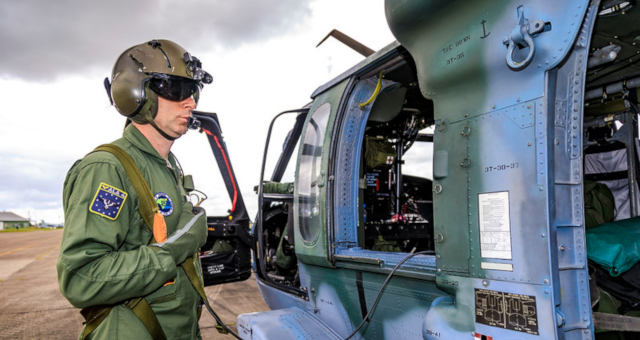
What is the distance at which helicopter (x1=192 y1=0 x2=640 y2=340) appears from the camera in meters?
1.58

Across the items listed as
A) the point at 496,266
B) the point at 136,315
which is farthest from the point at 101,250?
the point at 496,266

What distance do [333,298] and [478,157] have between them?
165 centimetres

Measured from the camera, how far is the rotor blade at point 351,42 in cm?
326

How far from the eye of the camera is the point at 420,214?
5398 millimetres

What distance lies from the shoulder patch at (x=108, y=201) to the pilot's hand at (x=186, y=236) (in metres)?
0.21

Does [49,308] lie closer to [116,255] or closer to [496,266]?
[116,255]

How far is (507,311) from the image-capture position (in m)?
1.63

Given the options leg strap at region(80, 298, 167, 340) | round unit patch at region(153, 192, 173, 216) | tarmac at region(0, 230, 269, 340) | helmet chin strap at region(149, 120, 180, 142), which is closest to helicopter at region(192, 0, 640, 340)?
helmet chin strap at region(149, 120, 180, 142)

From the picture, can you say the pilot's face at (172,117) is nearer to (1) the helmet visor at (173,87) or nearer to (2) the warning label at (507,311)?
(1) the helmet visor at (173,87)

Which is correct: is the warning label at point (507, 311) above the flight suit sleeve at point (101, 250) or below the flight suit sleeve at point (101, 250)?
below

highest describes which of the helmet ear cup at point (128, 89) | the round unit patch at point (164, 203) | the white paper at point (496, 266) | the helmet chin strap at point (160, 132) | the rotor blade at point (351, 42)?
the rotor blade at point (351, 42)

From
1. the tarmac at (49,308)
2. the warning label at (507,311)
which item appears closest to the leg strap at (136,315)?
the warning label at (507,311)

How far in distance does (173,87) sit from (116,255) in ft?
2.81

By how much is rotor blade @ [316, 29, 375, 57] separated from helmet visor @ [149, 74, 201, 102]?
5.48 ft
